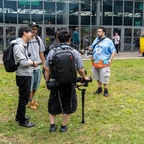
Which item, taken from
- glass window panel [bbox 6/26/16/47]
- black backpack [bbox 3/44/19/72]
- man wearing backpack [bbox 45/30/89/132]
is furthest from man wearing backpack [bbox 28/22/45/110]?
glass window panel [bbox 6/26/16/47]

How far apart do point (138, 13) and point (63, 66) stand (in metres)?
19.5

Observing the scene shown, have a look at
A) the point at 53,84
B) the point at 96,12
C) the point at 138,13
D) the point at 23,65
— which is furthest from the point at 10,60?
the point at 138,13

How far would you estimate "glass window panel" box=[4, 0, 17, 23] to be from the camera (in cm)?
1830

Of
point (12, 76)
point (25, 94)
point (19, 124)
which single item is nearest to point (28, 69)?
point (25, 94)

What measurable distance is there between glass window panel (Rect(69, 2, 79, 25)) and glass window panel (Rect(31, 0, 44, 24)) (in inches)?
89.0

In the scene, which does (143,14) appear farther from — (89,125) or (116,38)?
(89,125)

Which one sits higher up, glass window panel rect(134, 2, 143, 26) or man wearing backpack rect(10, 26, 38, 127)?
glass window panel rect(134, 2, 143, 26)

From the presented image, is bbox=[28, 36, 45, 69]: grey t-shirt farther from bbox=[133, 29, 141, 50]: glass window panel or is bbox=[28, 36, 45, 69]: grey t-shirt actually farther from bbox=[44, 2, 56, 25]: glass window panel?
bbox=[133, 29, 141, 50]: glass window panel

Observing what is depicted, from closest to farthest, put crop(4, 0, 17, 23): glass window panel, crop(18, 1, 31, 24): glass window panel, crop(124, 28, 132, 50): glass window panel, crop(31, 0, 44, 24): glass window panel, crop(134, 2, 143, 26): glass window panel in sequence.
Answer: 1. crop(4, 0, 17, 23): glass window panel
2. crop(18, 1, 31, 24): glass window panel
3. crop(31, 0, 44, 24): glass window panel
4. crop(124, 28, 132, 50): glass window panel
5. crop(134, 2, 143, 26): glass window panel

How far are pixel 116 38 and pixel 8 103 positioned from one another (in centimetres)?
1351

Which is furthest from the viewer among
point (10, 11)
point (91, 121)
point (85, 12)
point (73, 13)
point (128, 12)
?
point (128, 12)

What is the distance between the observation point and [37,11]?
750 inches

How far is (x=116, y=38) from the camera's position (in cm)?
1795

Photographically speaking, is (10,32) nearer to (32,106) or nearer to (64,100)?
(32,106)
